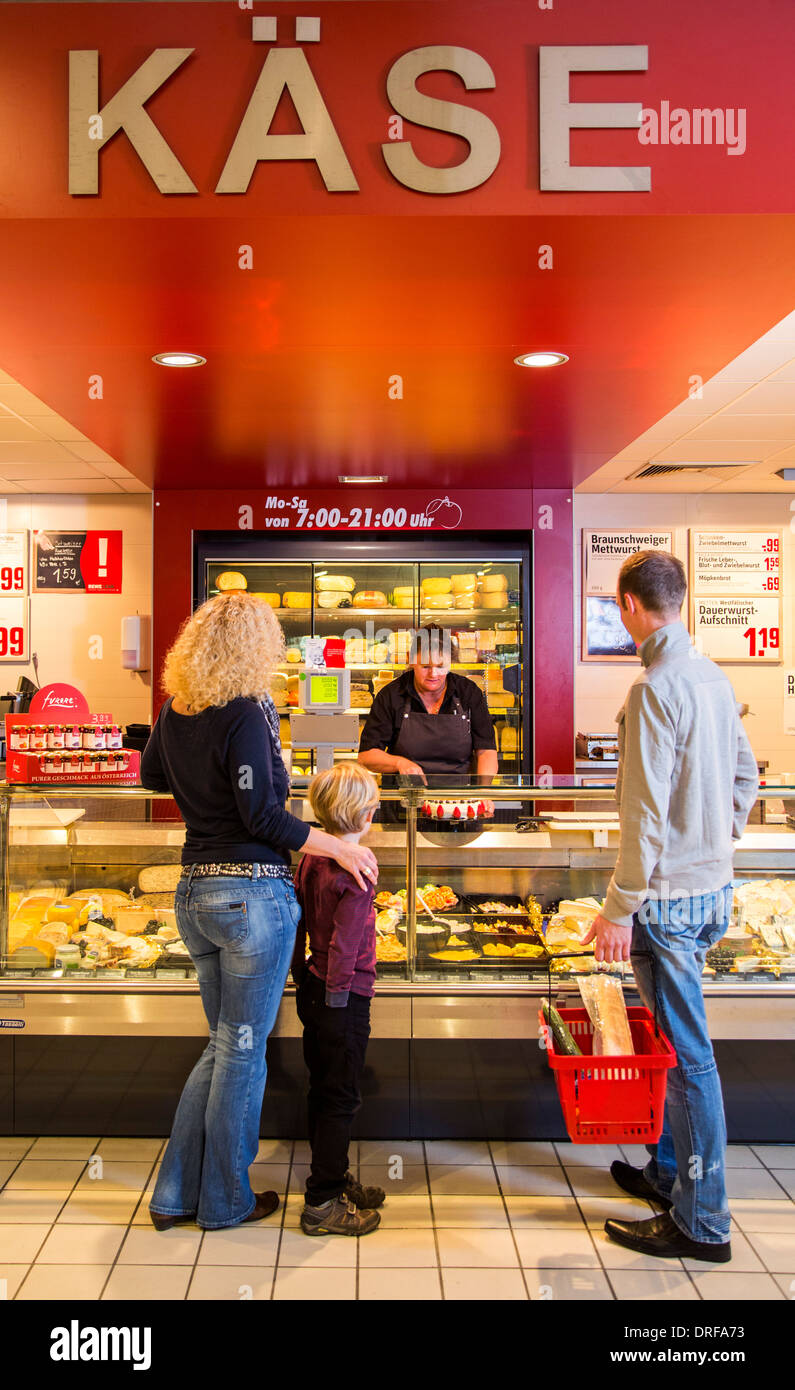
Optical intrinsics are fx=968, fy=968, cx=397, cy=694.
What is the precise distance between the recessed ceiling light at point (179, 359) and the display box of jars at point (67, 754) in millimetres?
1352

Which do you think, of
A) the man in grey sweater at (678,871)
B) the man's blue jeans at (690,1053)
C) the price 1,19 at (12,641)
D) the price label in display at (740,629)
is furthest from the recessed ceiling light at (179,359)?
the price label in display at (740,629)

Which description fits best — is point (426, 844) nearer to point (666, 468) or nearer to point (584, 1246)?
point (584, 1246)

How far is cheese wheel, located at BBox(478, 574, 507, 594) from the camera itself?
6.34m

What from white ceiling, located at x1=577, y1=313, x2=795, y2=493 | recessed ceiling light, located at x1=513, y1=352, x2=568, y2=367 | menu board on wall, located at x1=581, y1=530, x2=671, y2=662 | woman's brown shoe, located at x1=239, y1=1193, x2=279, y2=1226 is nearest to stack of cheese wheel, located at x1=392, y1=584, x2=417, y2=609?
menu board on wall, located at x1=581, y1=530, x2=671, y2=662

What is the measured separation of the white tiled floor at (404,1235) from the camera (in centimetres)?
242

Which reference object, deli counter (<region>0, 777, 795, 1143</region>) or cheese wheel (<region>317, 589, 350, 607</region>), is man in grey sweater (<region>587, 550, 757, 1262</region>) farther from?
cheese wheel (<region>317, 589, 350, 607</region>)

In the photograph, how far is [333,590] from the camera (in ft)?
21.0

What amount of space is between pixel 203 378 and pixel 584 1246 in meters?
3.23

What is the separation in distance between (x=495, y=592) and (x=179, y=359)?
3203 mm

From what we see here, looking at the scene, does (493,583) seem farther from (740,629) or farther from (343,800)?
(343,800)

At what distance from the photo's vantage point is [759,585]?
6805 mm

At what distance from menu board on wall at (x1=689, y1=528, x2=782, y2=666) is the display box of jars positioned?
15.3 ft

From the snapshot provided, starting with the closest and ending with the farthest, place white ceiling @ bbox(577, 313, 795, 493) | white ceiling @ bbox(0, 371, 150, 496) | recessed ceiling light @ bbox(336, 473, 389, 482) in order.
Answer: white ceiling @ bbox(577, 313, 795, 493) < white ceiling @ bbox(0, 371, 150, 496) < recessed ceiling light @ bbox(336, 473, 389, 482)
